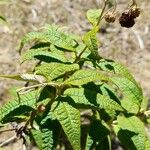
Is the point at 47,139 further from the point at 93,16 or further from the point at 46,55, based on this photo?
the point at 93,16

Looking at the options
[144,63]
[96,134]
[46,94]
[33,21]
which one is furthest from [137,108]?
[33,21]

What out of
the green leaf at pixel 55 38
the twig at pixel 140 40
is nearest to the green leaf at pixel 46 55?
the green leaf at pixel 55 38

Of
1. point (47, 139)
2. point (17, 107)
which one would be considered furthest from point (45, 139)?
point (17, 107)

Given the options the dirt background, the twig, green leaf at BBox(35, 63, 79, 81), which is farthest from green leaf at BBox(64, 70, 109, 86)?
the twig

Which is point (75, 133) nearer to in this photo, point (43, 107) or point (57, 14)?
point (43, 107)

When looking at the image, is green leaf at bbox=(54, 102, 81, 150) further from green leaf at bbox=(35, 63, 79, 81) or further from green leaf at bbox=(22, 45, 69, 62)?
green leaf at bbox=(22, 45, 69, 62)

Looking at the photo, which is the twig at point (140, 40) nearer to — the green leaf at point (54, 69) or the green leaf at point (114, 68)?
the green leaf at point (114, 68)
